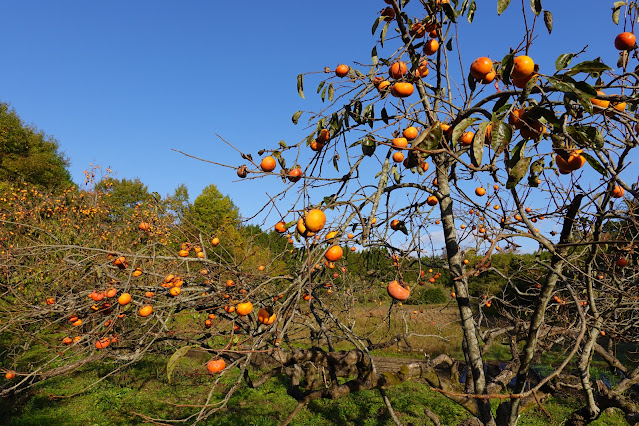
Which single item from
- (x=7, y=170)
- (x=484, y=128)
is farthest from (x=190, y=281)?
(x=7, y=170)

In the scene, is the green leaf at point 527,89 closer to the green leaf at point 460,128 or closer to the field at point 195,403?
the green leaf at point 460,128

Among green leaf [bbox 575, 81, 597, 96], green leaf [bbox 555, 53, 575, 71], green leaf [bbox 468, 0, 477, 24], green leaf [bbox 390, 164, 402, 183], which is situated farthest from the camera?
green leaf [bbox 390, 164, 402, 183]

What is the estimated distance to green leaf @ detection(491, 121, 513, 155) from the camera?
3.20 feet

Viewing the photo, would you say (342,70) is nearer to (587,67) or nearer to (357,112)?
(357,112)

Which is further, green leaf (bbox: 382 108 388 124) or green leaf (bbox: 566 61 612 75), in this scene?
green leaf (bbox: 382 108 388 124)

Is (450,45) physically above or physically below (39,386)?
above

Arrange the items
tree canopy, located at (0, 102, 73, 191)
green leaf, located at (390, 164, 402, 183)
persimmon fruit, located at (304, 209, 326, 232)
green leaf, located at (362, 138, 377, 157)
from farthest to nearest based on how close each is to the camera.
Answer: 1. tree canopy, located at (0, 102, 73, 191)
2. green leaf, located at (390, 164, 402, 183)
3. green leaf, located at (362, 138, 377, 157)
4. persimmon fruit, located at (304, 209, 326, 232)

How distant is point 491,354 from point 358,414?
5.58m

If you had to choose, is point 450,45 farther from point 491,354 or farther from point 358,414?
point 491,354

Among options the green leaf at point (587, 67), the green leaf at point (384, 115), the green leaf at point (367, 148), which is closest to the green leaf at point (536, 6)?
the green leaf at point (587, 67)

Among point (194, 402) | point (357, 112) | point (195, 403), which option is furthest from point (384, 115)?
point (195, 403)

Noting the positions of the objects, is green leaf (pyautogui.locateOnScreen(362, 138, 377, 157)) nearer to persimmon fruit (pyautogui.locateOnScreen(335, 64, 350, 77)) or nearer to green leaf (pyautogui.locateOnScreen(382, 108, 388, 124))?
green leaf (pyautogui.locateOnScreen(382, 108, 388, 124))

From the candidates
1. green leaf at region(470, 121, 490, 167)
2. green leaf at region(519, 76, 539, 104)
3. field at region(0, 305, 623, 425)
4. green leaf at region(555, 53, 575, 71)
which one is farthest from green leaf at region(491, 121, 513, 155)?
field at region(0, 305, 623, 425)

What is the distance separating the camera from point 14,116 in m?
18.8
